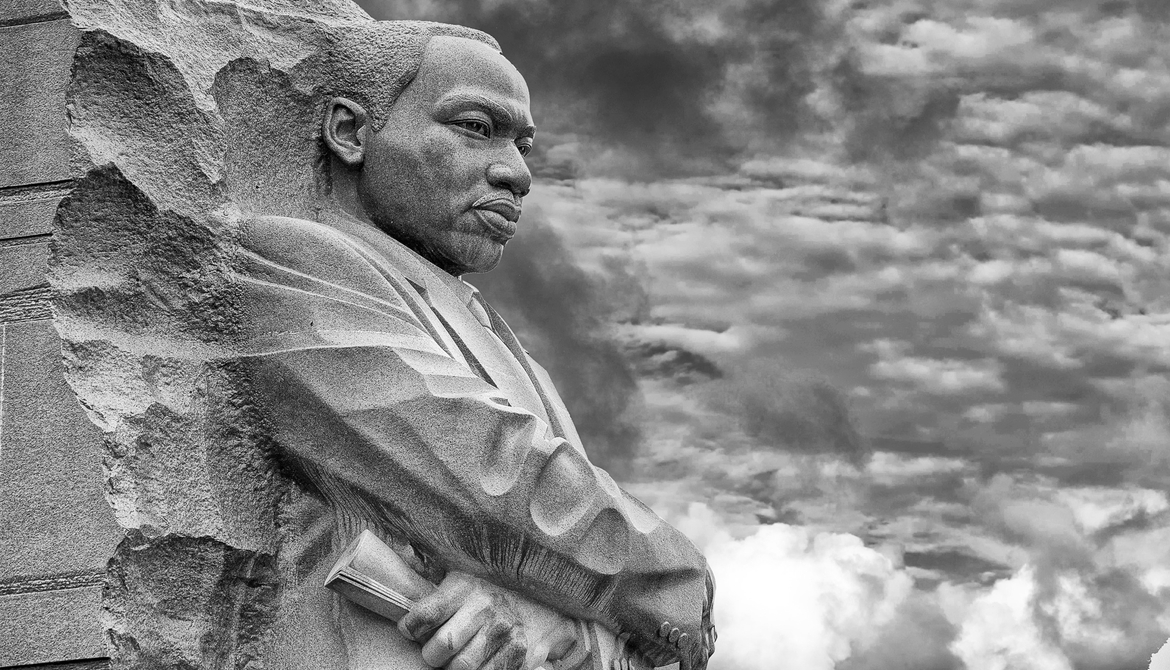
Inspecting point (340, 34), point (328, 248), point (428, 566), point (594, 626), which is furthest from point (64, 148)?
point (594, 626)

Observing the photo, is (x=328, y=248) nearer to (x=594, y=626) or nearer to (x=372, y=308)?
(x=372, y=308)

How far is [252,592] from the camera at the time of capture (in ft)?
16.8

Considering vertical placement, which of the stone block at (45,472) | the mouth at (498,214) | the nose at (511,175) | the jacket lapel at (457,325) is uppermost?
the nose at (511,175)

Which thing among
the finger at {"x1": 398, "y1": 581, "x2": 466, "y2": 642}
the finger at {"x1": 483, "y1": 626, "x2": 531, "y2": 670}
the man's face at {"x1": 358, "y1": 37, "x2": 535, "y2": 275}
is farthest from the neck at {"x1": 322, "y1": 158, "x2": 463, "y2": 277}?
the finger at {"x1": 483, "y1": 626, "x2": 531, "y2": 670}

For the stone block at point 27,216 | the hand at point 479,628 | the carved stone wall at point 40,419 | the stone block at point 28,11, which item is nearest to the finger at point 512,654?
the hand at point 479,628

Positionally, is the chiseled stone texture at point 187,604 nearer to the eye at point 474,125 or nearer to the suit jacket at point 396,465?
the suit jacket at point 396,465

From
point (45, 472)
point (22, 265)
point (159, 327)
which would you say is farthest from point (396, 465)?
point (22, 265)

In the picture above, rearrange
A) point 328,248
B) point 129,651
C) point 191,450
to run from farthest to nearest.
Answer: point 328,248
point 191,450
point 129,651

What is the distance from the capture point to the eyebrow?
19.1 feet

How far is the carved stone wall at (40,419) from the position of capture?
4.56m

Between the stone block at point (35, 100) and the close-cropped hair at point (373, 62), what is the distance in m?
1.05

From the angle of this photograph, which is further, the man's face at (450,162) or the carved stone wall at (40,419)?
the man's face at (450,162)

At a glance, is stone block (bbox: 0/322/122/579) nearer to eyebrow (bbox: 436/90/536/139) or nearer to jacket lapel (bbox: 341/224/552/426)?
jacket lapel (bbox: 341/224/552/426)

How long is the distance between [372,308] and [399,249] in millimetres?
530
